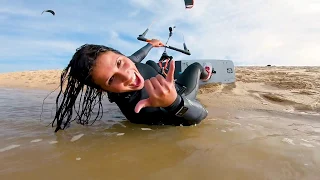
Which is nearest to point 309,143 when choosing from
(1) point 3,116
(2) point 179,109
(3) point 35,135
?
(2) point 179,109

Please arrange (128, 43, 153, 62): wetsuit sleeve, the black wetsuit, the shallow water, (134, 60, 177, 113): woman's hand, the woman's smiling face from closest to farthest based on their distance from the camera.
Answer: the shallow water → (134, 60, 177, 113): woman's hand → the woman's smiling face → the black wetsuit → (128, 43, 153, 62): wetsuit sleeve

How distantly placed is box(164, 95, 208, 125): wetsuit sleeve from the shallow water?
3.4 inches

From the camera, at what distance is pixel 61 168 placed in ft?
5.08

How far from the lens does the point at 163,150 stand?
1870 mm

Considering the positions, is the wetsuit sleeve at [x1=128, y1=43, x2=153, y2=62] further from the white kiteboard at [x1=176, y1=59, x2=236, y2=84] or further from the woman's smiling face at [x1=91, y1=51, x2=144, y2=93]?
the white kiteboard at [x1=176, y1=59, x2=236, y2=84]

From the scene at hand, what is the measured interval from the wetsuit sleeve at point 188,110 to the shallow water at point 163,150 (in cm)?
9

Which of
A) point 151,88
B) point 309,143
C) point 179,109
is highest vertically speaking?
point 151,88

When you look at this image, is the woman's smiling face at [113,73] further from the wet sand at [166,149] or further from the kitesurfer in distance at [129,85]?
the wet sand at [166,149]

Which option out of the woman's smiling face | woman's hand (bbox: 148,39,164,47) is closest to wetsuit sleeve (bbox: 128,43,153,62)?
woman's hand (bbox: 148,39,164,47)

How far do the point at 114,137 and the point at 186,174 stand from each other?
0.96 m

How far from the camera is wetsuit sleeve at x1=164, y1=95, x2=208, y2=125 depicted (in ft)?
6.93

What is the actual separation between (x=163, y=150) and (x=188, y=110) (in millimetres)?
554

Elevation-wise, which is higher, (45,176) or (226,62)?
(226,62)

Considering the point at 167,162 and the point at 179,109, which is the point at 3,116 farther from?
the point at 167,162
